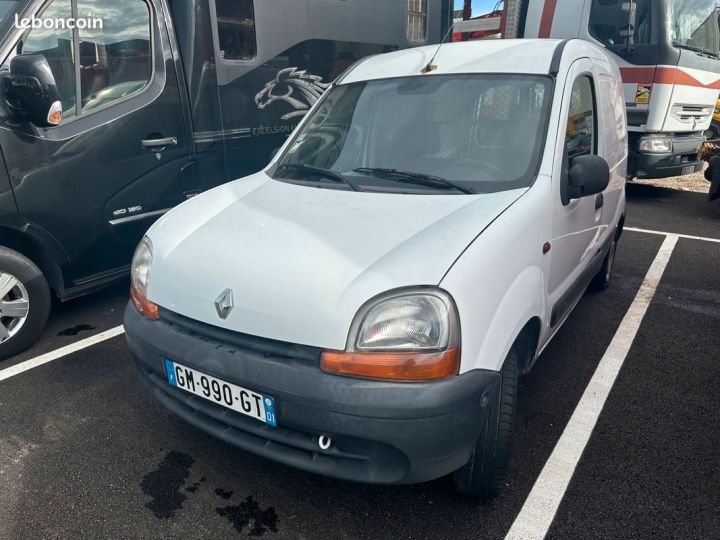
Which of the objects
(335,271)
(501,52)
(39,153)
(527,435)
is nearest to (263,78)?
(39,153)

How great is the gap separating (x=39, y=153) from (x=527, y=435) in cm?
315

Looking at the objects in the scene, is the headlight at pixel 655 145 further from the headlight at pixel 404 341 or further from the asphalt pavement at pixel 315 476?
the headlight at pixel 404 341

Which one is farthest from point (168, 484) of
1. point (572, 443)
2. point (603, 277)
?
point (603, 277)

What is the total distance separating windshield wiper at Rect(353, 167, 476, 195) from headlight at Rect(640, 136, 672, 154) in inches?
232

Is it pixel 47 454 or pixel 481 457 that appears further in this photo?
pixel 47 454

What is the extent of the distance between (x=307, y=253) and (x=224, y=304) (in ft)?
1.15

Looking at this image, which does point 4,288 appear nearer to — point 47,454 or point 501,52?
point 47,454

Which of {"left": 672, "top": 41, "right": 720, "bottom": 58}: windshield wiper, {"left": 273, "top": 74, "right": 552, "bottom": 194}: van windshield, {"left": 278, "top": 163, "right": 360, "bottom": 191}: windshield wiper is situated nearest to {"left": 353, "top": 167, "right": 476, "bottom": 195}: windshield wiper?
{"left": 273, "top": 74, "right": 552, "bottom": 194}: van windshield

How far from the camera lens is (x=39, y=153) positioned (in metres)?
3.28

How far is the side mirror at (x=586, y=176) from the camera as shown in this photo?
2.56 m

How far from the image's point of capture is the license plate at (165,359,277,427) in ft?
6.32

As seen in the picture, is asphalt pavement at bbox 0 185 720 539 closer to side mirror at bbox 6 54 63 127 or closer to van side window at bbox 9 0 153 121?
side mirror at bbox 6 54 63 127

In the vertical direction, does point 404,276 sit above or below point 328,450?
above

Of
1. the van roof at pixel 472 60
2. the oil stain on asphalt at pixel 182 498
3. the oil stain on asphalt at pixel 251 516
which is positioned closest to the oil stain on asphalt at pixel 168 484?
the oil stain on asphalt at pixel 182 498
